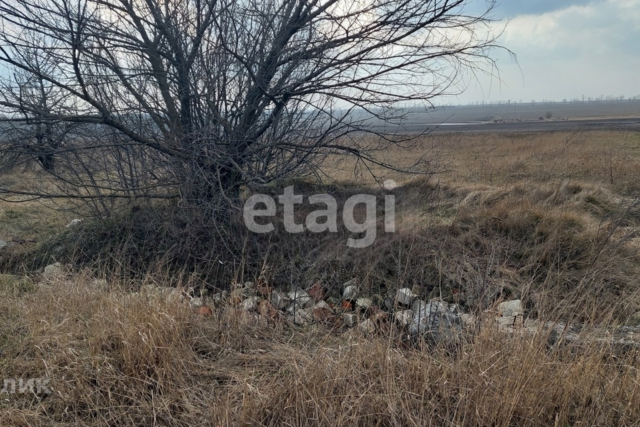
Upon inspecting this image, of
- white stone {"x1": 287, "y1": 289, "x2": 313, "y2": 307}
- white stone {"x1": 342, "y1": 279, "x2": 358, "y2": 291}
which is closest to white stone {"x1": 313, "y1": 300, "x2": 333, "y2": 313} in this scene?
white stone {"x1": 287, "y1": 289, "x2": 313, "y2": 307}

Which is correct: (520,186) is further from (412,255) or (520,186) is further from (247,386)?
(247,386)

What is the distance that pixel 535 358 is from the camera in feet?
6.44

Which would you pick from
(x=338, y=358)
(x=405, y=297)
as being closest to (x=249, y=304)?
(x=338, y=358)

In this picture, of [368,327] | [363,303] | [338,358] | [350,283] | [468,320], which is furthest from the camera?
[350,283]

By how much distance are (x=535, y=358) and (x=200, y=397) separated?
173 cm

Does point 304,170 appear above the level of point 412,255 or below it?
above

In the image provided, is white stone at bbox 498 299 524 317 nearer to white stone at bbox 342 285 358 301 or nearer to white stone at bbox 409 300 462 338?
white stone at bbox 409 300 462 338

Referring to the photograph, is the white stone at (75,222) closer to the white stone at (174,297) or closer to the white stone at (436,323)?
the white stone at (174,297)

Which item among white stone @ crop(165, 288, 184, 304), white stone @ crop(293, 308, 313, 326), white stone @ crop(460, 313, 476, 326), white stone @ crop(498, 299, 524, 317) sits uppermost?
white stone @ crop(165, 288, 184, 304)

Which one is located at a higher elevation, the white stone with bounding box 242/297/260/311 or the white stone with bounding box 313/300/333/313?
the white stone with bounding box 242/297/260/311

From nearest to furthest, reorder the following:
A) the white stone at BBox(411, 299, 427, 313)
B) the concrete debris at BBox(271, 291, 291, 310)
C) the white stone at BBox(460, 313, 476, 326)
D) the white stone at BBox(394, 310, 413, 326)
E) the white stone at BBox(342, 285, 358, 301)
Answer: the white stone at BBox(460, 313, 476, 326) < the white stone at BBox(394, 310, 413, 326) < the white stone at BBox(411, 299, 427, 313) < the concrete debris at BBox(271, 291, 291, 310) < the white stone at BBox(342, 285, 358, 301)

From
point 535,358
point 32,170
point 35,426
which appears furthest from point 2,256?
point 535,358

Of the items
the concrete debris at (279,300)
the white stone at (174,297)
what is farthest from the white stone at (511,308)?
the white stone at (174,297)

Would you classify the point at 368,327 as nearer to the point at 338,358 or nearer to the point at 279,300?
the point at 338,358
